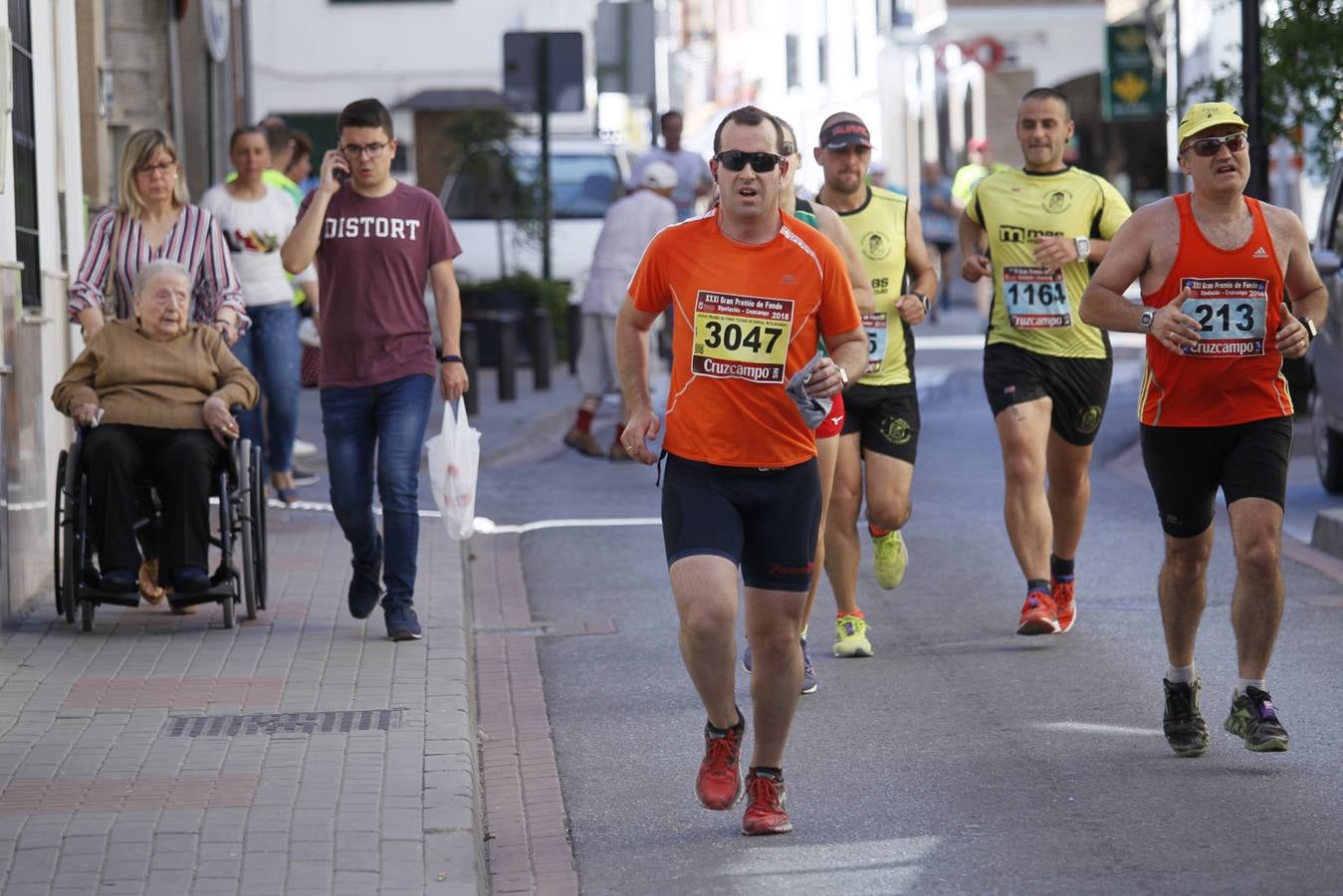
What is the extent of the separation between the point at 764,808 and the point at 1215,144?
2.32 metres

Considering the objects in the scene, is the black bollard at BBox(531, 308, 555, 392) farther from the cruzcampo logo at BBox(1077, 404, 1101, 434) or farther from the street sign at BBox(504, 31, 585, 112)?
the cruzcampo logo at BBox(1077, 404, 1101, 434)

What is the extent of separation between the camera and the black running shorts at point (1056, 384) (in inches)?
366

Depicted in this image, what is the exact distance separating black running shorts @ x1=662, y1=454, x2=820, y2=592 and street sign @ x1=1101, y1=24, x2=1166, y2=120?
2191cm

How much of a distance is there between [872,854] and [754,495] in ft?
3.05

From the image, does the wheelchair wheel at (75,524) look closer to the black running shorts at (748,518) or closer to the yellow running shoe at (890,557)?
the yellow running shoe at (890,557)

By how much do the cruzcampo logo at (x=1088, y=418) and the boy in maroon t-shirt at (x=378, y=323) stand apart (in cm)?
231

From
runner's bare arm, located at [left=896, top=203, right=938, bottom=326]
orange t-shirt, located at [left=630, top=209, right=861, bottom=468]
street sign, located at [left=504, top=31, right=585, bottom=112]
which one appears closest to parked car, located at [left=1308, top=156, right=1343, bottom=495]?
runner's bare arm, located at [left=896, top=203, right=938, bottom=326]

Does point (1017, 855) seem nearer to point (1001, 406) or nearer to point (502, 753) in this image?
point (502, 753)

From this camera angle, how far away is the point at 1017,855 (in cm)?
606

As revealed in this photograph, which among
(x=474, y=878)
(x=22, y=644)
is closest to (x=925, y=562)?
(x=22, y=644)

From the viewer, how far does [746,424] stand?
20.3ft

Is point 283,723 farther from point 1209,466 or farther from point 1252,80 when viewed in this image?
point 1252,80

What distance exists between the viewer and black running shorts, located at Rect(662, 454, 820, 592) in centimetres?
616

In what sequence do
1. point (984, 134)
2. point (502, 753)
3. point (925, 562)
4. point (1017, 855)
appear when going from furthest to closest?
point (984, 134) → point (925, 562) → point (502, 753) → point (1017, 855)
